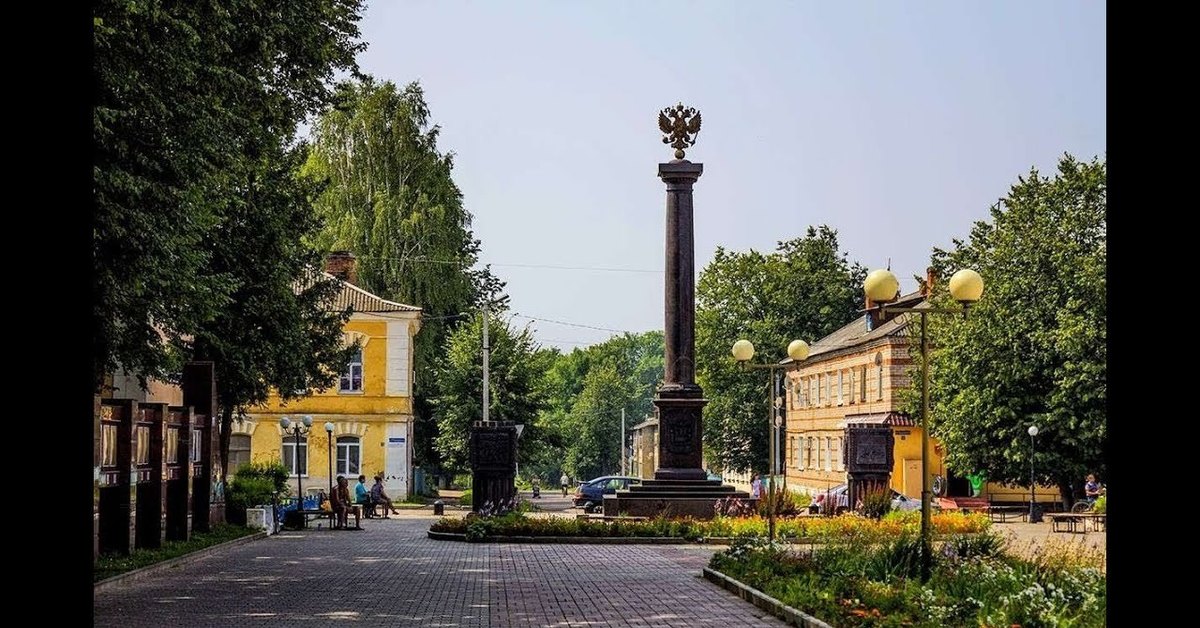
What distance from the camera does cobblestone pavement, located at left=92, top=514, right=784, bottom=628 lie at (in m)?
14.6

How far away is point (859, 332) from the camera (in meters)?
67.5

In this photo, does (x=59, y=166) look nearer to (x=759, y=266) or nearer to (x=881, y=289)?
(x=881, y=289)

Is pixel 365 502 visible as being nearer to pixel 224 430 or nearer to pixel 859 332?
pixel 224 430

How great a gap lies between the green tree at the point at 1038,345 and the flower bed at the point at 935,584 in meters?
27.0

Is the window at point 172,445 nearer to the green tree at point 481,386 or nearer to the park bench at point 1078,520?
the park bench at point 1078,520

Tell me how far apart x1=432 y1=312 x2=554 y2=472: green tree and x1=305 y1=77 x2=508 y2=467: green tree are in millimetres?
2475

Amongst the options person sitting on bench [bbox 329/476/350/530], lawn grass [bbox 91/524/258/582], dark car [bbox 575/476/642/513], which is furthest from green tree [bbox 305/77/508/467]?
lawn grass [bbox 91/524/258/582]

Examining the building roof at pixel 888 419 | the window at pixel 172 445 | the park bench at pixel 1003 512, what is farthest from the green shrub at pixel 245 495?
the building roof at pixel 888 419

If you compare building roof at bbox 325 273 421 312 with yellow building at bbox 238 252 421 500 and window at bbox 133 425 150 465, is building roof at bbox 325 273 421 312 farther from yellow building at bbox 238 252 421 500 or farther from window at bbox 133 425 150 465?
window at bbox 133 425 150 465

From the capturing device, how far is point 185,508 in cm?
2750
